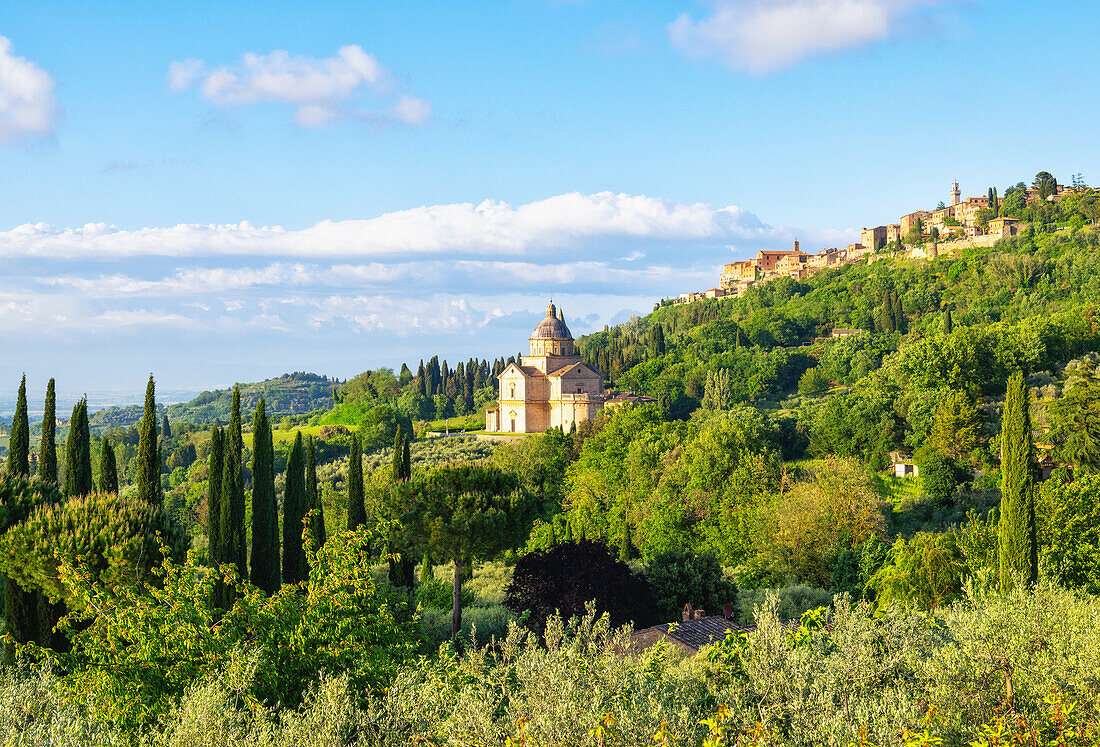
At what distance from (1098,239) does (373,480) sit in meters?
81.0

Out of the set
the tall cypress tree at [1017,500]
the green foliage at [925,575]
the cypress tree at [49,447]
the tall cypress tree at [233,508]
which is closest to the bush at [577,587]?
the green foliage at [925,575]

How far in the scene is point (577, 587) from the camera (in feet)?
76.8

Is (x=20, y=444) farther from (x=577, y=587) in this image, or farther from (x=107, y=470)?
(x=577, y=587)

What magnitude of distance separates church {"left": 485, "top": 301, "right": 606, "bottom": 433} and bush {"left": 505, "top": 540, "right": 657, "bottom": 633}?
4243cm

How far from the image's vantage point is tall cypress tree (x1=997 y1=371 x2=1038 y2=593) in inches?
A: 847

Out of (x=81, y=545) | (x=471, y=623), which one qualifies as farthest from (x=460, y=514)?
(x=81, y=545)

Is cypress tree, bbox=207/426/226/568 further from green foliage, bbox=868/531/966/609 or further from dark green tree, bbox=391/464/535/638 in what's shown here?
green foliage, bbox=868/531/966/609

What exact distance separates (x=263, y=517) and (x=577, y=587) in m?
9.02

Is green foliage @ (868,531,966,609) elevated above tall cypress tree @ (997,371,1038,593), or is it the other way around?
tall cypress tree @ (997,371,1038,593)

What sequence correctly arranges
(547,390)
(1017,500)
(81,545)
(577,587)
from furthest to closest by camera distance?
(547,390), (577,587), (1017,500), (81,545)

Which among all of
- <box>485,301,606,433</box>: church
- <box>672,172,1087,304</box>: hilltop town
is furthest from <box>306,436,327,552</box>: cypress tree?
<box>672,172,1087,304</box>: hilltop town

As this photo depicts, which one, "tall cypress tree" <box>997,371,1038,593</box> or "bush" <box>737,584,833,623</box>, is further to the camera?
"bush" <box>737,584,833,623</box>

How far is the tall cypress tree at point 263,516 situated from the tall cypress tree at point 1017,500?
19183 millimetres

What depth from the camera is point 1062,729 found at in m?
8.35
